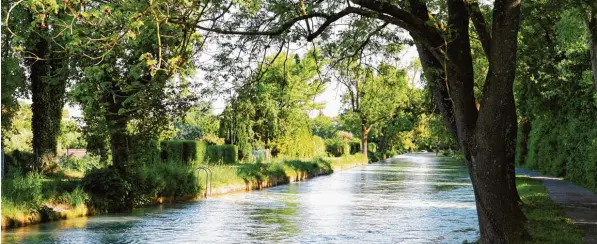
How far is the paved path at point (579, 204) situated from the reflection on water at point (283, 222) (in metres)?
2.22

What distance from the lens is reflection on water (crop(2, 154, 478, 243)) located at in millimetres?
12969

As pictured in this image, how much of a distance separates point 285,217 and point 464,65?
30.4 ft

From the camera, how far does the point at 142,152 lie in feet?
65.6

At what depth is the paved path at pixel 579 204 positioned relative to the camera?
1096cm

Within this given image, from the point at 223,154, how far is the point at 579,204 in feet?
73.1

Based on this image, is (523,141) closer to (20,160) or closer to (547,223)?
(547,223)

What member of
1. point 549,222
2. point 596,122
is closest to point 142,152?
point 549,222

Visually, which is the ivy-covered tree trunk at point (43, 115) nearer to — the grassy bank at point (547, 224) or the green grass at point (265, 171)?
the green grass at point (265, 171)

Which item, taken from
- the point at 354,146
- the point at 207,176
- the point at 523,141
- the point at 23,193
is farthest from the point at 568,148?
the point at 354,146

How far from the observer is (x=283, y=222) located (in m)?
15.7

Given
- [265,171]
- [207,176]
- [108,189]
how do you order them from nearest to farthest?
[108,189] < [207,176] < [265,171]

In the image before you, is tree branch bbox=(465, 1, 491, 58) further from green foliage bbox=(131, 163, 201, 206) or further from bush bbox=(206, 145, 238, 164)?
bush bbox=(206, 145, 238, 164)

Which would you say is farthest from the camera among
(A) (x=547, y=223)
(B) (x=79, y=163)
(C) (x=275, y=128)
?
(C) (x=275, y=128)

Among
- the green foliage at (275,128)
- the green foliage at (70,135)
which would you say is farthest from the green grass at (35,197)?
the green foliage at (275,128)
